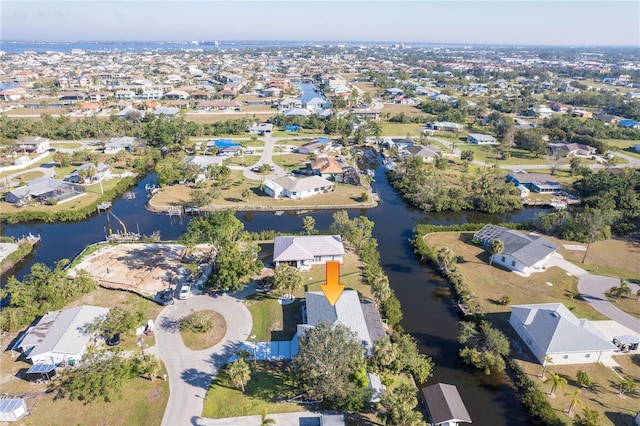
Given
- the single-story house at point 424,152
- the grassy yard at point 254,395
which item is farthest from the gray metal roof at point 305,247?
the single-story house at point 424,152

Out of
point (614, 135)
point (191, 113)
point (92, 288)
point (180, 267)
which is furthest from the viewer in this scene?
point (191, 113)

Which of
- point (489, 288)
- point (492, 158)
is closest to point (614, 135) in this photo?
point (492, 158)

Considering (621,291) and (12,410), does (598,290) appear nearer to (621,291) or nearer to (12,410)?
(621,291)

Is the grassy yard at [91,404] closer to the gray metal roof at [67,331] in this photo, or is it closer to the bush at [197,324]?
the gray metal roof at [67,331]

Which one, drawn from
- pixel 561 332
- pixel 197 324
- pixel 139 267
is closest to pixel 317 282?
pixel 197 324

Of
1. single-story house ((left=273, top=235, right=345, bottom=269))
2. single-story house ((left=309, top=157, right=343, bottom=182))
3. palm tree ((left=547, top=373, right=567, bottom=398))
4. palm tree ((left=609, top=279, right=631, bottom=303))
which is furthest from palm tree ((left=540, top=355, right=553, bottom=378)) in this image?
single-story house ((left=309, top=157, right=343, bottom=182))

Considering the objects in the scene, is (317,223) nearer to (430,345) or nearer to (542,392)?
(430,345)
